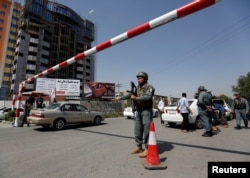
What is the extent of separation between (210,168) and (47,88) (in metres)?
25.6

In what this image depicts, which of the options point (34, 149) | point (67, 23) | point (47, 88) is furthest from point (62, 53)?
point (34, 149)

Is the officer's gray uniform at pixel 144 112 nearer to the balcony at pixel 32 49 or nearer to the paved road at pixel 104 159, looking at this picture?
the paved road at pixel 104 159

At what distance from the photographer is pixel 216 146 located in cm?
540

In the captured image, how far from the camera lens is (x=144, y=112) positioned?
4.73 meters

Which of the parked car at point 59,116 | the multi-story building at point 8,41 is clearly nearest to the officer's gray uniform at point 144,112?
→ the parked car at point 59,116

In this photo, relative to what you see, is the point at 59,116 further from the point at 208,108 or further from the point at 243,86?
the point at 243,86

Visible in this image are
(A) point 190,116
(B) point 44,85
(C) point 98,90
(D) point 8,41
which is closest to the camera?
(A) point 190,116

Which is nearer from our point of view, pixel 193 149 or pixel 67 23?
pixel 193 149

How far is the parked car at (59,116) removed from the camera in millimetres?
9352

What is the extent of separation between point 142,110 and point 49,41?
251 ft

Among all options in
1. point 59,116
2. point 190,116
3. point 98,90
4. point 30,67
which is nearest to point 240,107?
point 190,116

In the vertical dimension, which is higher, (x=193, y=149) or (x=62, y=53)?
(x=62, y=53)

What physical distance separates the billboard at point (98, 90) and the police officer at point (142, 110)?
24.6 m

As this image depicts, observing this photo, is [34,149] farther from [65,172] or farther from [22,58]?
[22,58]
